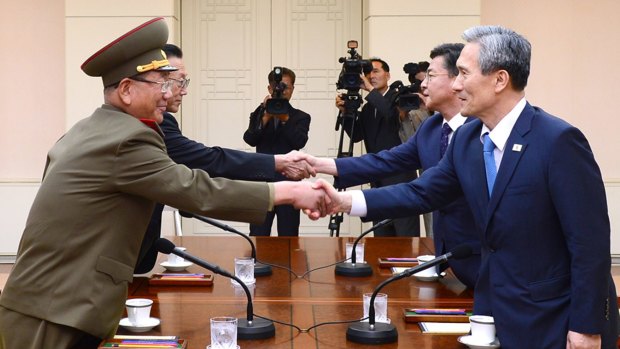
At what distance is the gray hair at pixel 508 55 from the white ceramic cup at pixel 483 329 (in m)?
0.66

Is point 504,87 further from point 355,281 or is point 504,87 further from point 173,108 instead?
point 173,108

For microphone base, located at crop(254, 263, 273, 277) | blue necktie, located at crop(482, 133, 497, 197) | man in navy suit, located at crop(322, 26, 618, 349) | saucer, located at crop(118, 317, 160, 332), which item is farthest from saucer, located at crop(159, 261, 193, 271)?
blue necktie, located at crop(482, 133, 497, 197)

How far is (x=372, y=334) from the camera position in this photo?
2.54 m

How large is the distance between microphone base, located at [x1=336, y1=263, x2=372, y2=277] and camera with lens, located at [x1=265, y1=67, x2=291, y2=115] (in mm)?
2677

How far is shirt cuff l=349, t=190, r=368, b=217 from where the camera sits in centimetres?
310

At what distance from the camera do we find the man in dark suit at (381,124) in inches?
239

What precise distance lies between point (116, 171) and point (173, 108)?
1.55m

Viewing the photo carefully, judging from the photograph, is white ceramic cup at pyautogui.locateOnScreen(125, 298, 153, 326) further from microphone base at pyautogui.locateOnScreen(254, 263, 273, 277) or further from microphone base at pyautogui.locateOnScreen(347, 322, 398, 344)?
microphone base at pyautogui.locateOnScreen(254, 263, 273, 277)

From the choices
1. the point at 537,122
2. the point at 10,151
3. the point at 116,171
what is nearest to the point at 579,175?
the point at 537,122

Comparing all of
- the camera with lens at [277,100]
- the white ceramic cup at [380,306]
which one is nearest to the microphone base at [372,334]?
the white ceramic cup at [380,306]

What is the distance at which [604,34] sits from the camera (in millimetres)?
7859

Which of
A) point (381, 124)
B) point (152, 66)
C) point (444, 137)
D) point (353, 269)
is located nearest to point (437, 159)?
point (444, 137)

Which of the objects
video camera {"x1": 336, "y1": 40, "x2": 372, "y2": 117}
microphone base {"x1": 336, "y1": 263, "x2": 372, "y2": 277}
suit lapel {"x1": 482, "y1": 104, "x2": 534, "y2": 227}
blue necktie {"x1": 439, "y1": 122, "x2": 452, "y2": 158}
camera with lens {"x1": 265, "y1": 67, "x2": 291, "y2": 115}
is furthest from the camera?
camera with lens {"x1": 265, "y1": 67, "x2": 291, "y2": 115}

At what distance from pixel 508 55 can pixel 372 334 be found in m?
0.86
